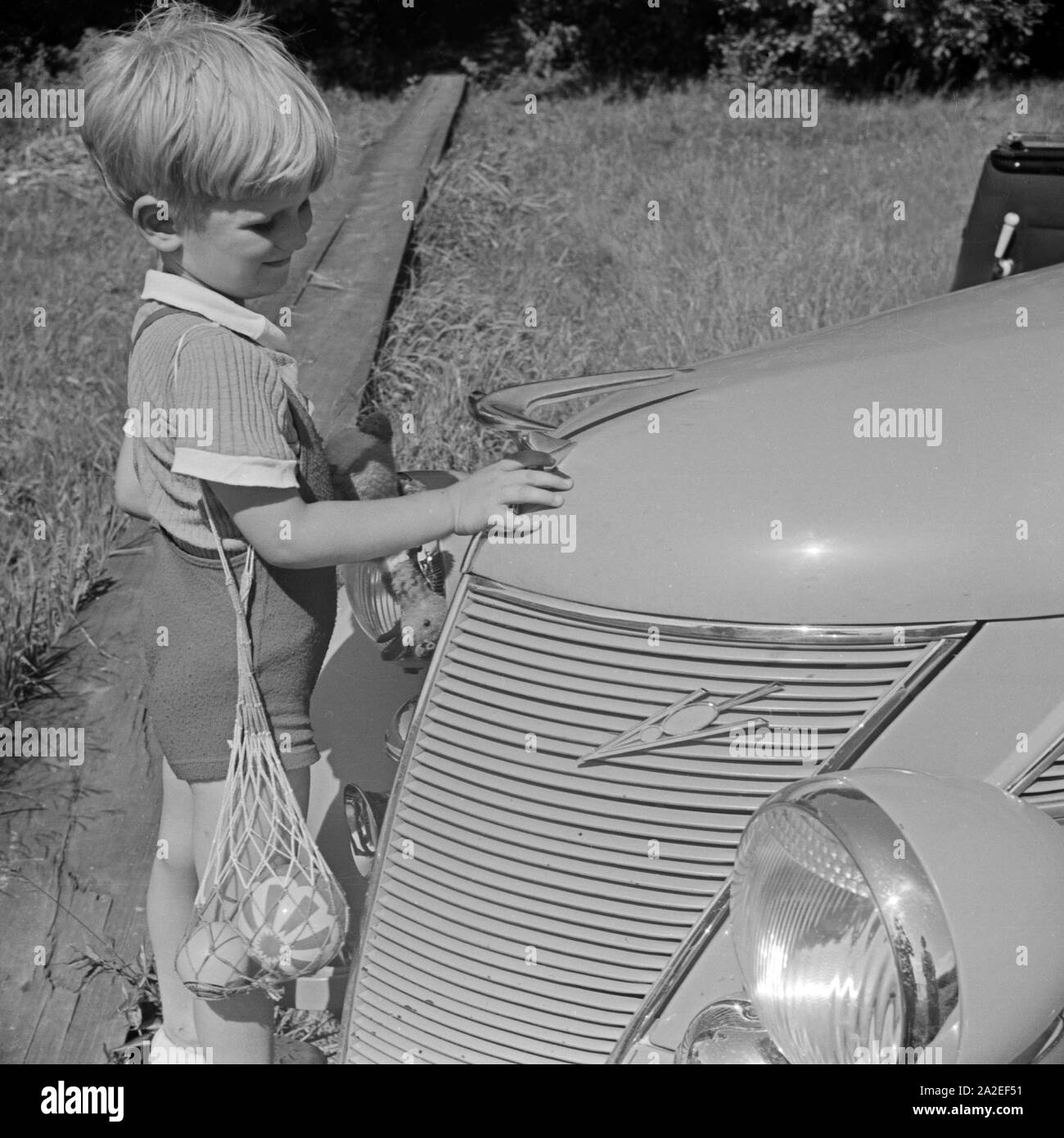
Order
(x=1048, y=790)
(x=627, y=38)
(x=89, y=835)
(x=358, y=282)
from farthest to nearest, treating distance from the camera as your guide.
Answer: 1. (x=627, y=38)
2. (x=358, y=282)
3. (x=89, y=835)
4. (x=1048, y=790)

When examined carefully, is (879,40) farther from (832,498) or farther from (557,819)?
(557,819)

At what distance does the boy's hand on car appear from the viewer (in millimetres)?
1815

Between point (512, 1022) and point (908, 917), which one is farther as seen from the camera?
point (512, 1022)

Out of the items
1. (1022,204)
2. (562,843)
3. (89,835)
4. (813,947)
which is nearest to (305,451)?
(562,843)

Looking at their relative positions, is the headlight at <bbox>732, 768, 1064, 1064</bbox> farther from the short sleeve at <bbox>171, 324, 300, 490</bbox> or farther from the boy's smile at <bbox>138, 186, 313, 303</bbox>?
the boy's smile at <bbox>138, 186, 313, 303</bbox>

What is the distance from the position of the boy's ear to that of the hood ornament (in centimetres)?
89

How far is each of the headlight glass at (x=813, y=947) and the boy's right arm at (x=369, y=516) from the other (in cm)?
59

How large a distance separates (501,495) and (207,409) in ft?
1.33

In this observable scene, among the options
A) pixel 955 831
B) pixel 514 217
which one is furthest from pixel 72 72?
pixel 955 831

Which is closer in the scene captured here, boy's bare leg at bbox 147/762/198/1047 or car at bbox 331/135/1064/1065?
car at bbox 331/135/1064/1065

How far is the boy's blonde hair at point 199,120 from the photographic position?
166 cm

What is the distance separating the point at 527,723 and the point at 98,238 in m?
5.65

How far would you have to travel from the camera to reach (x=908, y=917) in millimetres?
1323

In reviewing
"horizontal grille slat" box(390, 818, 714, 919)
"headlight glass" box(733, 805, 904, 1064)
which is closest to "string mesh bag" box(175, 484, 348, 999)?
"horizontal grille slat" box(390, 818, 714, 919)
